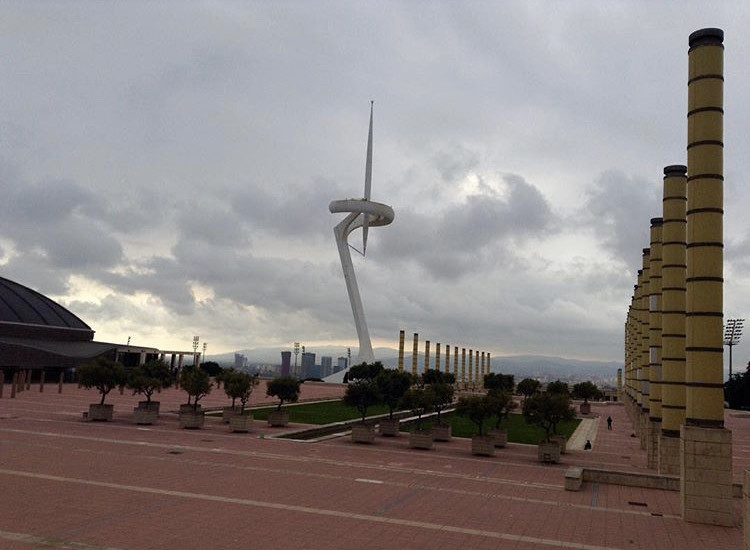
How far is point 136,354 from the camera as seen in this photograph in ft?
317

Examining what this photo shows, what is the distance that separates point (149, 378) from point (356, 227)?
161ft

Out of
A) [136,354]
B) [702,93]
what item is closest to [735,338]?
[702,93]

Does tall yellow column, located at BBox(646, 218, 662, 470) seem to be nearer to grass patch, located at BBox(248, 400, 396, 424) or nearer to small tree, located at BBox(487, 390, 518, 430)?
small tree, located at BBox(487, 390, 518, 430)

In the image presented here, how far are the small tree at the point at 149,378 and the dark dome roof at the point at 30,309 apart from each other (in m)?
47.5

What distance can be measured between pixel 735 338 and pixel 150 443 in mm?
84865

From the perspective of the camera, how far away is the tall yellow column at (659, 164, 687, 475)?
78.5 feet

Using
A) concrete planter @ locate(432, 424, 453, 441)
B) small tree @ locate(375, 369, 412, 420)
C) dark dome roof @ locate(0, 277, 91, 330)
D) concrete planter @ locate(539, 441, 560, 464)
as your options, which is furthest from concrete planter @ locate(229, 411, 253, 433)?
dark dome roof @ locate(0, 277, 91, 330)

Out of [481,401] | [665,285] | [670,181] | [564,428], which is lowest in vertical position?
[564,428]

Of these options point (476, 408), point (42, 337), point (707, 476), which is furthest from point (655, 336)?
point (42, 337)

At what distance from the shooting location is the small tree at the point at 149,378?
3679 cm

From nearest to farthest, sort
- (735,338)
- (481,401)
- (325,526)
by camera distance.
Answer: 1. (325,526)
2. (481,401)
3. (735,338)

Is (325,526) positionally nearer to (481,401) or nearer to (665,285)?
(481,401)

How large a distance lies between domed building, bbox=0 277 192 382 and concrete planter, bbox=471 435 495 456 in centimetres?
6418

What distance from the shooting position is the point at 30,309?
273 ft
